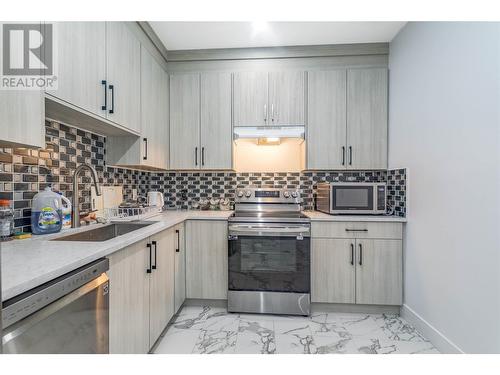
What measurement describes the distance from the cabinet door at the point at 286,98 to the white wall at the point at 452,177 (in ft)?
2.97

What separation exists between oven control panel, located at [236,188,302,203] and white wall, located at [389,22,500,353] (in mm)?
1058

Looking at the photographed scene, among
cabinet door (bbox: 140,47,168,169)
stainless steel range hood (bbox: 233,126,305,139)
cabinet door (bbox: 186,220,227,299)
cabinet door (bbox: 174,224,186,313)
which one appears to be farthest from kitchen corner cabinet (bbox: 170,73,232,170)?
cabinet door (bbox: 174,224,186,313)

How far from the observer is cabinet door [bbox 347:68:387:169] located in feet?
8.35

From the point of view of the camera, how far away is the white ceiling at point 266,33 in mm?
2221

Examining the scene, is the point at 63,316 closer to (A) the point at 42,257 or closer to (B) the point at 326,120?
(A) the point at 42,257

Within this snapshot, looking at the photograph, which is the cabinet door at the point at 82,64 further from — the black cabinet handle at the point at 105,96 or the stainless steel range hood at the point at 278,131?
the stainless steel range hood at the point at 278,131

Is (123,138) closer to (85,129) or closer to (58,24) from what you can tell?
(85,129)

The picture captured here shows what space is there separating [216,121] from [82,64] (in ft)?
4.48

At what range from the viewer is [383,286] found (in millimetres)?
2289

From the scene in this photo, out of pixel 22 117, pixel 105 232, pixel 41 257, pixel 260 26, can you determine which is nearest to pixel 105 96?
pixel 22 117

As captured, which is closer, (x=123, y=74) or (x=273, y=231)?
(x=123, y=74)

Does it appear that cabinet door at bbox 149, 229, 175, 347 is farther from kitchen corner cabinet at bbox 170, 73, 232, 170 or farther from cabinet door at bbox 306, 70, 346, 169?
cabinet door at bbox 306, 70, 346, 169

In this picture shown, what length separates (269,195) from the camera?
2.83m

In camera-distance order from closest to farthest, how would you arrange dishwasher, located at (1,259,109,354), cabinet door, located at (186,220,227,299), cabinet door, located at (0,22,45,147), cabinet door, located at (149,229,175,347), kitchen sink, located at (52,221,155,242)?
dishwasher, located at (1,259,109,354), cabinet door, located at (0,22,45,147), kitchen sink, located at (52,221,155,242), cabinet door, located at (149,229,175,347), cabinet door, located at (186,220,227,299)
